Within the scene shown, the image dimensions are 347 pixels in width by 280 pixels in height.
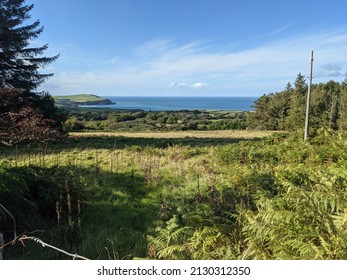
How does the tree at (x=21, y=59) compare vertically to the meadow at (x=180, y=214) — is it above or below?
above

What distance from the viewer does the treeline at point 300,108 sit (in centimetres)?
5082

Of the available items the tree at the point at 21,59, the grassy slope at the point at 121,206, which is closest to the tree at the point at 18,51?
the tree at the point at 21,59

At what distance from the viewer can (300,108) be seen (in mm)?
52688

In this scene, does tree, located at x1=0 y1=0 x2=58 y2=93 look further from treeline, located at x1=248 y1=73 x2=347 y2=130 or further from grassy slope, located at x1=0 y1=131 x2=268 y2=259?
treeline, located at x1=248 y1=73 x2=347 y2=130

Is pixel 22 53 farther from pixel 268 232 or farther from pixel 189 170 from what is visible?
pixel 268 232

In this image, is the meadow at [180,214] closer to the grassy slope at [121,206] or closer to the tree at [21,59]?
the grassy slope at [121,206]

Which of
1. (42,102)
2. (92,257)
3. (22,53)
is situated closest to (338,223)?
(92,257)

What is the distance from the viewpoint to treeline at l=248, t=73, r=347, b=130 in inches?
2001

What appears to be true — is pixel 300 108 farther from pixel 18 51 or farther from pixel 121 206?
pixel 121 206

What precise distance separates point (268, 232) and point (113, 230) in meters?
2.61

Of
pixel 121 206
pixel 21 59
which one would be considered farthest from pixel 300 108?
pixel 121 206

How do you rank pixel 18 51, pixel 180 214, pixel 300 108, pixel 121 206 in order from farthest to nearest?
1. pixel 300 108
2. pixel 18 51
3. pixel 121 206
4. pixel 180 214

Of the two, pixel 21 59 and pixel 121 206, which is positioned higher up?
pixel 21 59

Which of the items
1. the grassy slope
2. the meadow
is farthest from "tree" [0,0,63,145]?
the meadow
